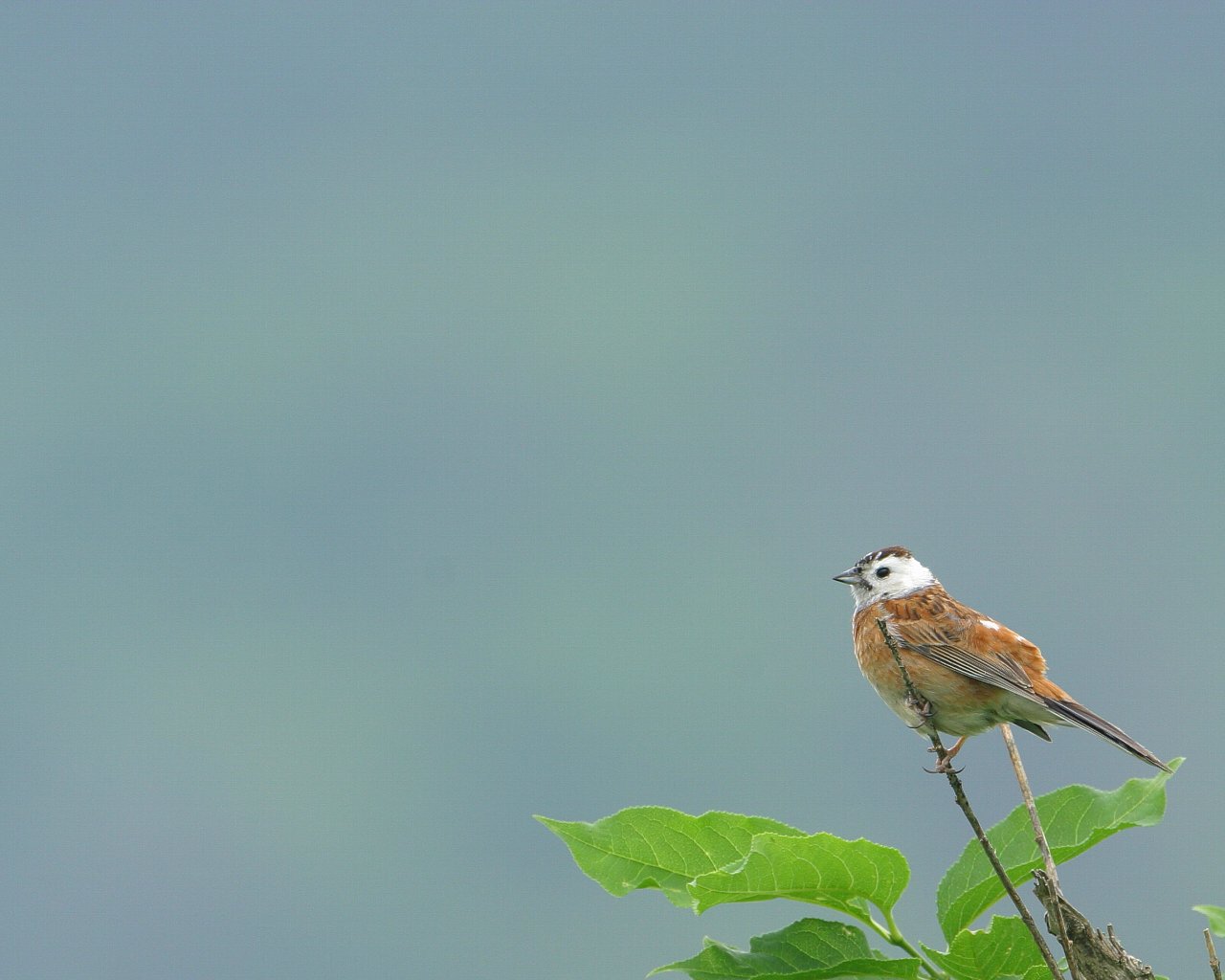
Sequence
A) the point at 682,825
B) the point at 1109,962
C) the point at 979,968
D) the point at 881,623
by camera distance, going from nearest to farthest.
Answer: the point at 1109,962
the point at 979,968
the point at 682,825
the point at 881,623

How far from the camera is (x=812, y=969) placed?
3.44 metres

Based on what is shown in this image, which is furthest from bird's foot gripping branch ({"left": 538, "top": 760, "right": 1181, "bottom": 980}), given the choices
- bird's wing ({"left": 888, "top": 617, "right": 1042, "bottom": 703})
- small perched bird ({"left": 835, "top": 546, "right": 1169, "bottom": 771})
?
→ bird's wing ({"left": 888, "top": 617, "right": 1042, "bottom": 703})

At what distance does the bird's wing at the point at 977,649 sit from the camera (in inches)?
252

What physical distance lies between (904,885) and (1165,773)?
616mm

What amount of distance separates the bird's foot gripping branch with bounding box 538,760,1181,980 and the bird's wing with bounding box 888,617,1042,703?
8.32 ft

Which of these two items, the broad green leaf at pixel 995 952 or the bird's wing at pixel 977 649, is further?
the bird's wing at pixel 977 649

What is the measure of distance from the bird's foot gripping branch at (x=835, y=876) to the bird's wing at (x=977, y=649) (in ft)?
8.32

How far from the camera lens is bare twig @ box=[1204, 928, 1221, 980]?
276cm

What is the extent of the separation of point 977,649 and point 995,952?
10.9ft

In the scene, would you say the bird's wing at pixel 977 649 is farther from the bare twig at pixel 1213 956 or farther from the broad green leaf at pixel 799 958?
the bare twig at pixel 1213 956

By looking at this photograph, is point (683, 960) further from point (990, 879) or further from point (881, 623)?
point (881, 623)

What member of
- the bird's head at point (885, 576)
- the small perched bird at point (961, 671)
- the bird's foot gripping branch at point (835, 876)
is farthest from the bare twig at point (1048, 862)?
the bird's head at point (885, 576)

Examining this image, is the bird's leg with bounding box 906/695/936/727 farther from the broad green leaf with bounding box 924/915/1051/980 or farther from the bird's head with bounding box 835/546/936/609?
the bird's head with bounding box 835/546/936/609

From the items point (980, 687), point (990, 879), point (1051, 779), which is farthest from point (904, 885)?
point (1051, 779)
